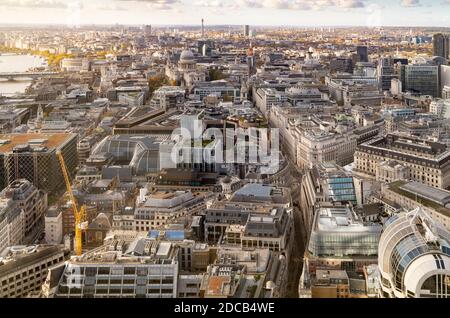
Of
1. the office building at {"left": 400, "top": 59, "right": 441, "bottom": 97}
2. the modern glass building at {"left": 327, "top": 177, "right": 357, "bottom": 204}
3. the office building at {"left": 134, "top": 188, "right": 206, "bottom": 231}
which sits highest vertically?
the office building at {"left": 400, "top": 59, "right": 441, "bottom": 97}

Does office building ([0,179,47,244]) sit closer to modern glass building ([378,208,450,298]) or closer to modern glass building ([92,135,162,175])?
modern glass building ([92,135,162,175])

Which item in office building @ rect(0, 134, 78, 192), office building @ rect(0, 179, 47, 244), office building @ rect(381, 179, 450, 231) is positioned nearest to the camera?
office building @ rect(381, 179, 450, 231)

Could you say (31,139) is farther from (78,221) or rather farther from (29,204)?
(78,221)

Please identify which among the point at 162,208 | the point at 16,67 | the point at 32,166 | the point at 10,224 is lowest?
the point at 10,224

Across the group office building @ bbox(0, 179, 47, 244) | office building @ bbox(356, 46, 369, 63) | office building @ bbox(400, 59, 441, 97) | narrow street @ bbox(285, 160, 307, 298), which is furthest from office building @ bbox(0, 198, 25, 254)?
office building @ bbox(356, 46, 369, 63)

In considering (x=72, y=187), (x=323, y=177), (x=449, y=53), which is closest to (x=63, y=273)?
(x=72, y=187)

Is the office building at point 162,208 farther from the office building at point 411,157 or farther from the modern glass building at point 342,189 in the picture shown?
the office building at point 411,157

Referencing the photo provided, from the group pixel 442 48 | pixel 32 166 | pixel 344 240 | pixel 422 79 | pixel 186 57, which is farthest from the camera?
pixel 186 57

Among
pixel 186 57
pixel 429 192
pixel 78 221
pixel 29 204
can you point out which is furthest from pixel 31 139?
pixel 186 57
